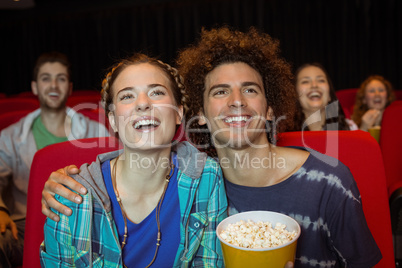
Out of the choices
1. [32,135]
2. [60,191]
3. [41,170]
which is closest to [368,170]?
[60,191]

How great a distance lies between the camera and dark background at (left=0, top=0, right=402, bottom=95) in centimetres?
629

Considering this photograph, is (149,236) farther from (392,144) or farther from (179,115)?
(392,144)

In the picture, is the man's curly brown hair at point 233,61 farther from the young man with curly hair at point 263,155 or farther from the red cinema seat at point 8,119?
the red cinema seat at point 8,119

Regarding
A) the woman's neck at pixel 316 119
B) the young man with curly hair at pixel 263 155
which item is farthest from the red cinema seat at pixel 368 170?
the woman's neck at pixel 316 119

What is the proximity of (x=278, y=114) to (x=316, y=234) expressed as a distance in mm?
597

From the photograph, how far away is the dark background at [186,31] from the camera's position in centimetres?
629

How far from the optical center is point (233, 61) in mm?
1620

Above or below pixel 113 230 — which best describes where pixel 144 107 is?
above

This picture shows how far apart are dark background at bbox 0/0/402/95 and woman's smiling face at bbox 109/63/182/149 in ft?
14.2

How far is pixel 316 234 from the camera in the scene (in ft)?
4.64

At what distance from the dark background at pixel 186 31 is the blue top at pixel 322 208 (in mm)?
4282

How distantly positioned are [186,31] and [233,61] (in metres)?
5.77

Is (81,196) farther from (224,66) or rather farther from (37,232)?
(224,66)

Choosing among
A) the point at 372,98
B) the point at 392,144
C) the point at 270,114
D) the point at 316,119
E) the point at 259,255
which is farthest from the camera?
the point at 372,98
